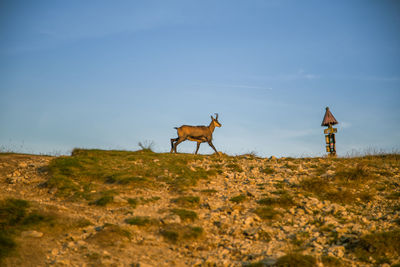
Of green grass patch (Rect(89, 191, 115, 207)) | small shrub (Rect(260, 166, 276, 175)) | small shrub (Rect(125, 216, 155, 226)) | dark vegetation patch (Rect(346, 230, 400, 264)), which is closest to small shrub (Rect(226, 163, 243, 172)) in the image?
small shrub (Rect(260, 166, 276, 175))

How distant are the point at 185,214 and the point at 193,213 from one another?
0.25 m

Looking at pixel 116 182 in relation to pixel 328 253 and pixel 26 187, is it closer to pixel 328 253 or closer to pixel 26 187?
pixel 26 187

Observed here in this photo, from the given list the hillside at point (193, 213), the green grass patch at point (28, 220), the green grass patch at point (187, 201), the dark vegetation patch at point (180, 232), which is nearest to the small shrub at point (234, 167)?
the hillside at point (193, 213)

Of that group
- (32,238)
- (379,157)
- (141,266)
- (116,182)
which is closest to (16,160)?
(116,182)

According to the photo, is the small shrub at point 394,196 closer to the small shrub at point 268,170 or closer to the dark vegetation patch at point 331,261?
the small shrub at point 268,170

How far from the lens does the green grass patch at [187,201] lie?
11219mm

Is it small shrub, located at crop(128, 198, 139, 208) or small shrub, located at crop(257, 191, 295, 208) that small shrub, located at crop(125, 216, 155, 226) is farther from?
small shrub, located at crop(257, 191, 295, 208)

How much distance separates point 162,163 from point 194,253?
788 centimetres

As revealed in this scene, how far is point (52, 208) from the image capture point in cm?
1023

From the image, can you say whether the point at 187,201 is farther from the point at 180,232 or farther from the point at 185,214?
the point at 180,232

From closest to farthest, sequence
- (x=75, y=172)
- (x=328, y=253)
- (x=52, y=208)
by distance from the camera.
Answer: (x=328, y=253) < (x=52, y=208) < (x=75, y=172)

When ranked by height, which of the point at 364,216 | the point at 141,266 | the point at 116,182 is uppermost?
the point at 116,182

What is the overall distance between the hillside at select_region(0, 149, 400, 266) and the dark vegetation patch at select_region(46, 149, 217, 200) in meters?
0.04

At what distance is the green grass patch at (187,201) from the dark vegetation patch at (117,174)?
1.06 meters
